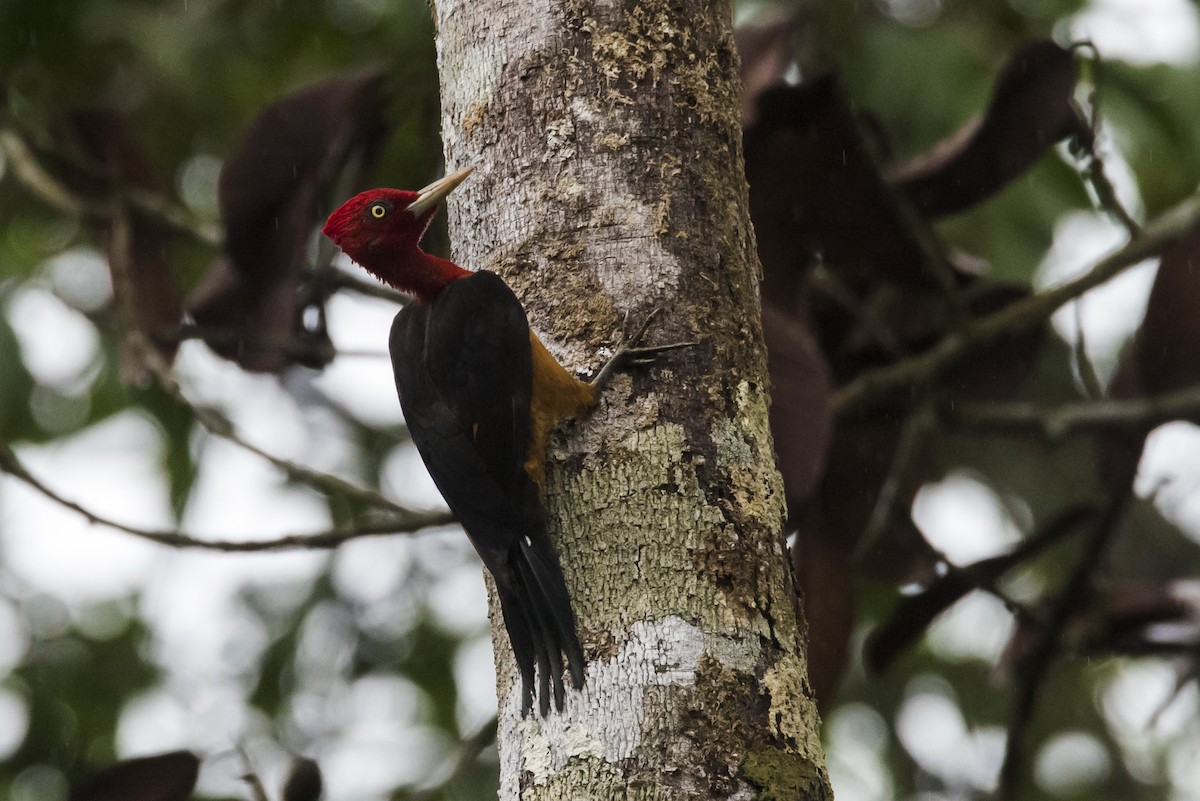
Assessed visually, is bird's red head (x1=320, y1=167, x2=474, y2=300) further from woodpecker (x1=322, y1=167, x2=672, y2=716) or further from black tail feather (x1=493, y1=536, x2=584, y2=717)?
black tail feather (x1=493, y1=536, x2=584, y2=717)

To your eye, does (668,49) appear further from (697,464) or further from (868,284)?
(868,284)

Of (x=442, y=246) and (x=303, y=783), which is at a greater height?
(x=442, y=246)

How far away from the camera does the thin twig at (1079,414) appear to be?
11.2 feet

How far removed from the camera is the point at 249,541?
2.67 m

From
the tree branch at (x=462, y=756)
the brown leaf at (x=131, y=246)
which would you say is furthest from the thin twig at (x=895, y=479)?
the brown leaf at (x=131, y=246)

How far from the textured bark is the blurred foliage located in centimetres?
152

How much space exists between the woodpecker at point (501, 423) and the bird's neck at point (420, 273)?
93 millimetres

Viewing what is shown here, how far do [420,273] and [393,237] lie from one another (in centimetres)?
11

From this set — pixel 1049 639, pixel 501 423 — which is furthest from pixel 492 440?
pixel 1049 639

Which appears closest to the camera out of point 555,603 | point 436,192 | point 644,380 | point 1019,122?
point 555,603

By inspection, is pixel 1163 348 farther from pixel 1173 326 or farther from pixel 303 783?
pixel 303 783

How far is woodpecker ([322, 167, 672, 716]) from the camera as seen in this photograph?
1.80 meters

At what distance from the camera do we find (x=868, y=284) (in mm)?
3676

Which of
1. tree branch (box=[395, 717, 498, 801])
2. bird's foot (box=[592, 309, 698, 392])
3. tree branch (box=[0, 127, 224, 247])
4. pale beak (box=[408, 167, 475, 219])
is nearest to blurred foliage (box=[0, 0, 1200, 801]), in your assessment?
tree branch (box=[0, 127, 224, 247])
